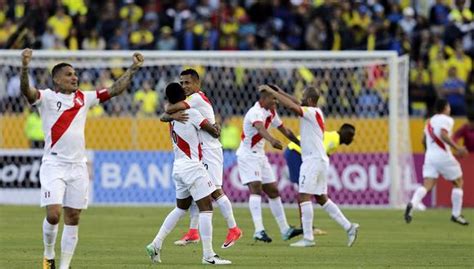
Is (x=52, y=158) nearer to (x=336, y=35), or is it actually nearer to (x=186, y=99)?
(x=186, y=99)

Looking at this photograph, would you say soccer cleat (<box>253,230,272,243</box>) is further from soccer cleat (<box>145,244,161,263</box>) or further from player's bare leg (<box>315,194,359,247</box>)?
soccer cleat (<box>145,244,161,263</box>)

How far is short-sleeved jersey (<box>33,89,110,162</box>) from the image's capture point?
12672 millimetres

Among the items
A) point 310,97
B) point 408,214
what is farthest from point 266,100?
point 408,214

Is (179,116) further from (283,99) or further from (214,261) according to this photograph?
(283,99)

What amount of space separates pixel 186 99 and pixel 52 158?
2.45 meters

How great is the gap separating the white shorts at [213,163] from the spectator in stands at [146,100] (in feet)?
38.0

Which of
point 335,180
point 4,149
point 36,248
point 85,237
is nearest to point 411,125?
point 335,180

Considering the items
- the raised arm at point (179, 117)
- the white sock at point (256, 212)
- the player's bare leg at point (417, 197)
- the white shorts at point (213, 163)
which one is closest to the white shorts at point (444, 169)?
the player's bare leg at point (417, 197)

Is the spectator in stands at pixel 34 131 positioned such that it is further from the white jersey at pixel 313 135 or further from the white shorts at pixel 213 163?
the white shorts at pixel 213 163

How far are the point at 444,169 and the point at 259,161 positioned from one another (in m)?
5.54

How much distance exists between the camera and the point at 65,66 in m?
12.8

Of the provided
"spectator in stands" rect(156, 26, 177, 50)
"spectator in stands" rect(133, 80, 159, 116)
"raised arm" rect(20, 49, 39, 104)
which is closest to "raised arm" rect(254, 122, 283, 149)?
"raised arm" rect(20, 49, 39, 104)

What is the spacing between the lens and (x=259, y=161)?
1809 centimetres

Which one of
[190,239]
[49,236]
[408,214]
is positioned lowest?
[408,214]
